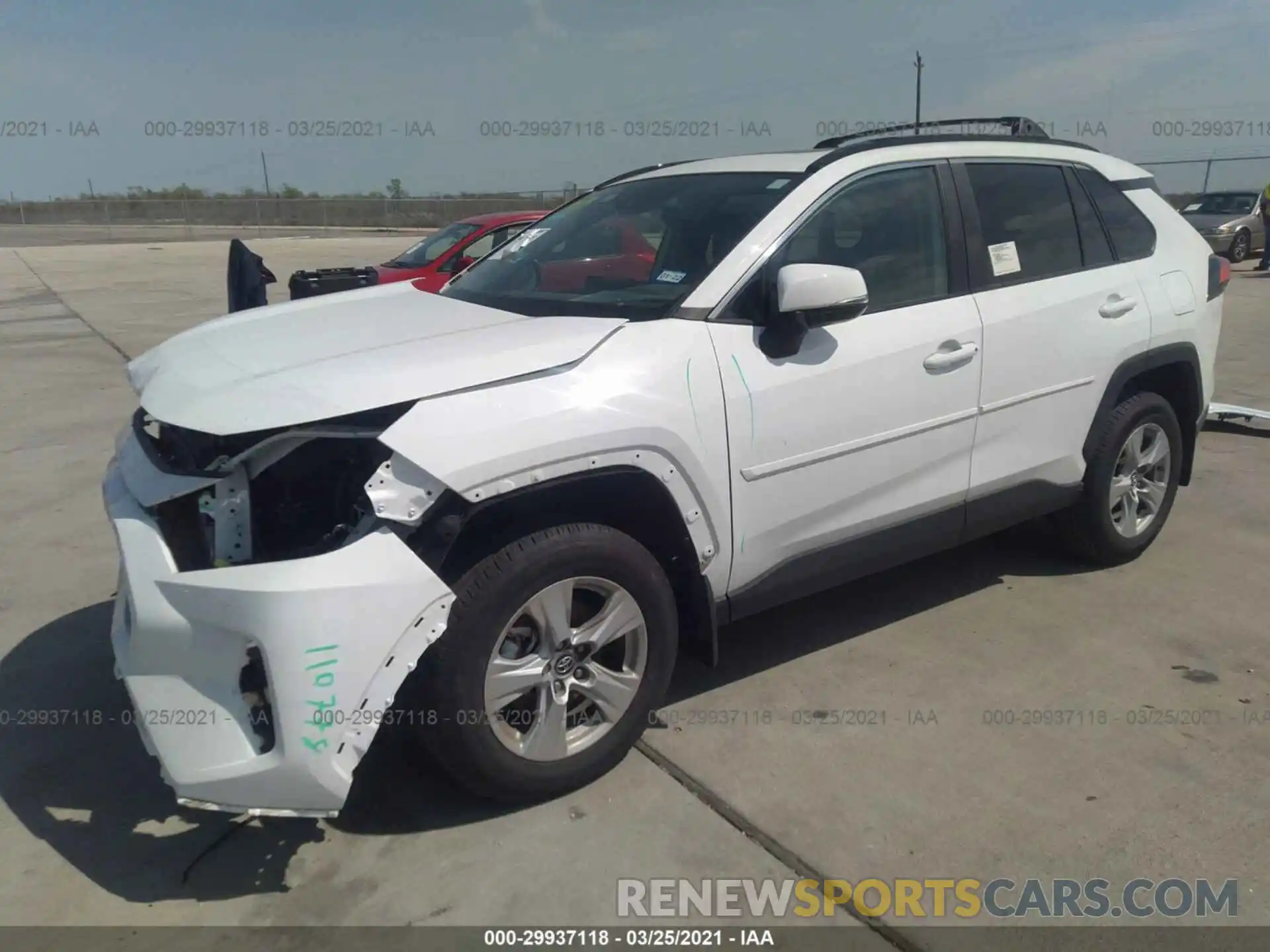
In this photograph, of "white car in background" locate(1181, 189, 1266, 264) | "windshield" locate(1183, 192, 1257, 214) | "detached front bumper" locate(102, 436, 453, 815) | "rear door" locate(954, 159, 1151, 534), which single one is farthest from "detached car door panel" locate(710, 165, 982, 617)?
"windshield" locate(1183, 192, 1257, 214)

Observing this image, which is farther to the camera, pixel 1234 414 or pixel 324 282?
pixel 324 282

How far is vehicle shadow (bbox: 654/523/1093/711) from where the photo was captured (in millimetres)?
3930

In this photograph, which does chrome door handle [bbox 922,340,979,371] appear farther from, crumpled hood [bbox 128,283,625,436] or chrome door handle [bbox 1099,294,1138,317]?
crumpled hood [bbox 128,283,625,436]

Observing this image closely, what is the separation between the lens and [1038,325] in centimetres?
402

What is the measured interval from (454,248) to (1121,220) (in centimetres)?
696

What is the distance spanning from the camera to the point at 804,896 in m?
2.68

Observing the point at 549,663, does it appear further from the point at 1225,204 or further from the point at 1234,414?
the point at 1225,204

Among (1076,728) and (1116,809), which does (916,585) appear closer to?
(1076,728)

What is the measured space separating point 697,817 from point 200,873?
54.8 inches

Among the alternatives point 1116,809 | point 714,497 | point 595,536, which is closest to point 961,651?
point 1116,809

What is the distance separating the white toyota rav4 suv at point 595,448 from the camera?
8.39 feet

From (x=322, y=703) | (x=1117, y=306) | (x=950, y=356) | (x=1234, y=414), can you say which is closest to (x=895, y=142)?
(x=950, y=356)

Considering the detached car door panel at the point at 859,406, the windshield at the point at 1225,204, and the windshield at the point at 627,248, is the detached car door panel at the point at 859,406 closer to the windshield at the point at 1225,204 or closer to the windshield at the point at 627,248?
the windshield at the point at 627,248
